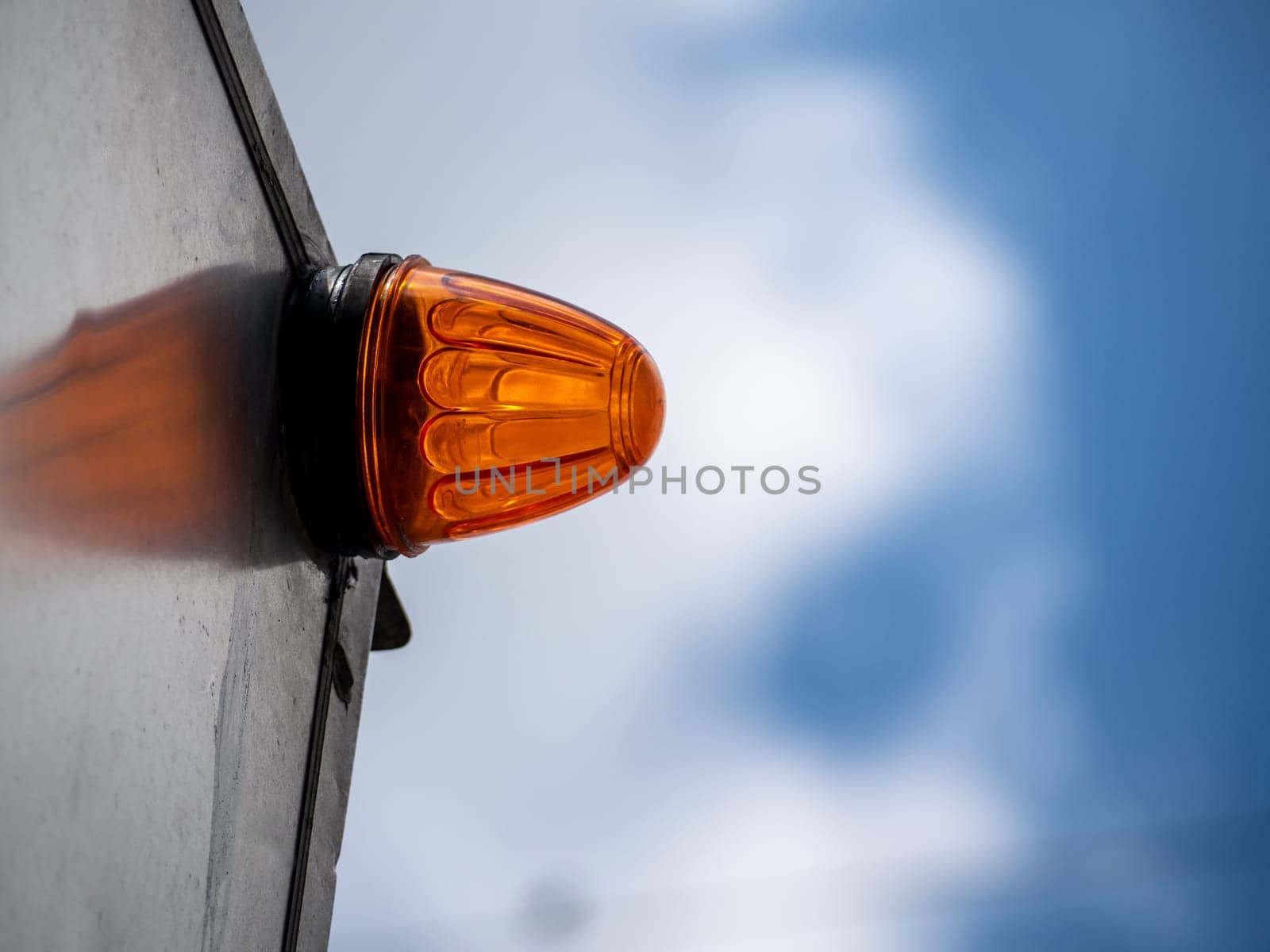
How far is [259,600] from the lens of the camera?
48.1 inches

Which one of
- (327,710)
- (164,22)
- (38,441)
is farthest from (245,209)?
(327,710)

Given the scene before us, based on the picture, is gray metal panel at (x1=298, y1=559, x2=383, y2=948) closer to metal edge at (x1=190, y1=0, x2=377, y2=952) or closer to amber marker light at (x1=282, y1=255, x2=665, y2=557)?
metal edge at (x1=190, y1=0, x2=377, y2=952)

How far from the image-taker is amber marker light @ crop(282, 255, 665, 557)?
126 centimetres

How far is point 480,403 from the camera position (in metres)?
1.26

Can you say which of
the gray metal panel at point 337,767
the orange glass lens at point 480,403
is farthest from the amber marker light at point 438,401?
the gray metal panel at point 337,767

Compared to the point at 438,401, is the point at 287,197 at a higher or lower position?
higher

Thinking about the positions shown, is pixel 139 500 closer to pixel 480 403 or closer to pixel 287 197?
pixel 480 403

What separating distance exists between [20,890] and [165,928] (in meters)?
0.29

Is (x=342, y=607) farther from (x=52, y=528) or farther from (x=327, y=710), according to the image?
(x=52, y=528)

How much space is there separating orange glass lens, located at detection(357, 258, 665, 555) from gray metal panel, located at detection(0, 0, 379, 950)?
0.37 ft

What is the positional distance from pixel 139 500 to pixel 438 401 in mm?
370

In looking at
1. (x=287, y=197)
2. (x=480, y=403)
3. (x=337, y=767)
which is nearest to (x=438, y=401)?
(x=480, y=403)

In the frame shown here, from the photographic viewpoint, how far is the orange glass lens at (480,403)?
1263mm

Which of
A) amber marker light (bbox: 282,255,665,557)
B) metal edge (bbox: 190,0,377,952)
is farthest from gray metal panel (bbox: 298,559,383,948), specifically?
amber marker light (bbox: 282,255,665,557)
